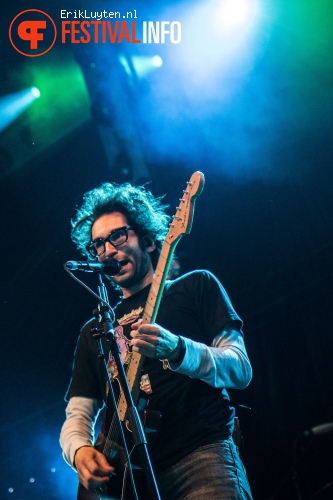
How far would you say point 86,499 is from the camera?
220cm

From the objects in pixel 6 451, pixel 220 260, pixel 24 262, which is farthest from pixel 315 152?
pixel 6 451

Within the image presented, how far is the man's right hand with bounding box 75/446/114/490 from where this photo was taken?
210 cm

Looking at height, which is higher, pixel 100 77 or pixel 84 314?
pixel 100 77

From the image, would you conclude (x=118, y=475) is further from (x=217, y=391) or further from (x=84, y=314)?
(x=84, y=314)

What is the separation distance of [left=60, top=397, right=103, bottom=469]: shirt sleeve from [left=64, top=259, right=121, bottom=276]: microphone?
0.82 meters

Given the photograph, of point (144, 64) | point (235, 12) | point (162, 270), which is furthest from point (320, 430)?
point (235, 12)

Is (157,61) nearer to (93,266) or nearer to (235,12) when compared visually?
(235,12)

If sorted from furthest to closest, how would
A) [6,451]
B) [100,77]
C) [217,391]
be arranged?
1. [100,77]
2. [6,451]
3. [217,391]

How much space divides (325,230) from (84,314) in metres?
2.08

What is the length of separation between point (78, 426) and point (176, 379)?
0.58 m

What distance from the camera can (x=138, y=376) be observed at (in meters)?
2.24

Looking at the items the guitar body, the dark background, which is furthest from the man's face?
the dark background

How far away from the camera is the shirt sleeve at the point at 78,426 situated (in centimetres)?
238

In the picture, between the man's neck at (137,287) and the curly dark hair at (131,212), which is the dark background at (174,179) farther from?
the man's neck at (137,287)
